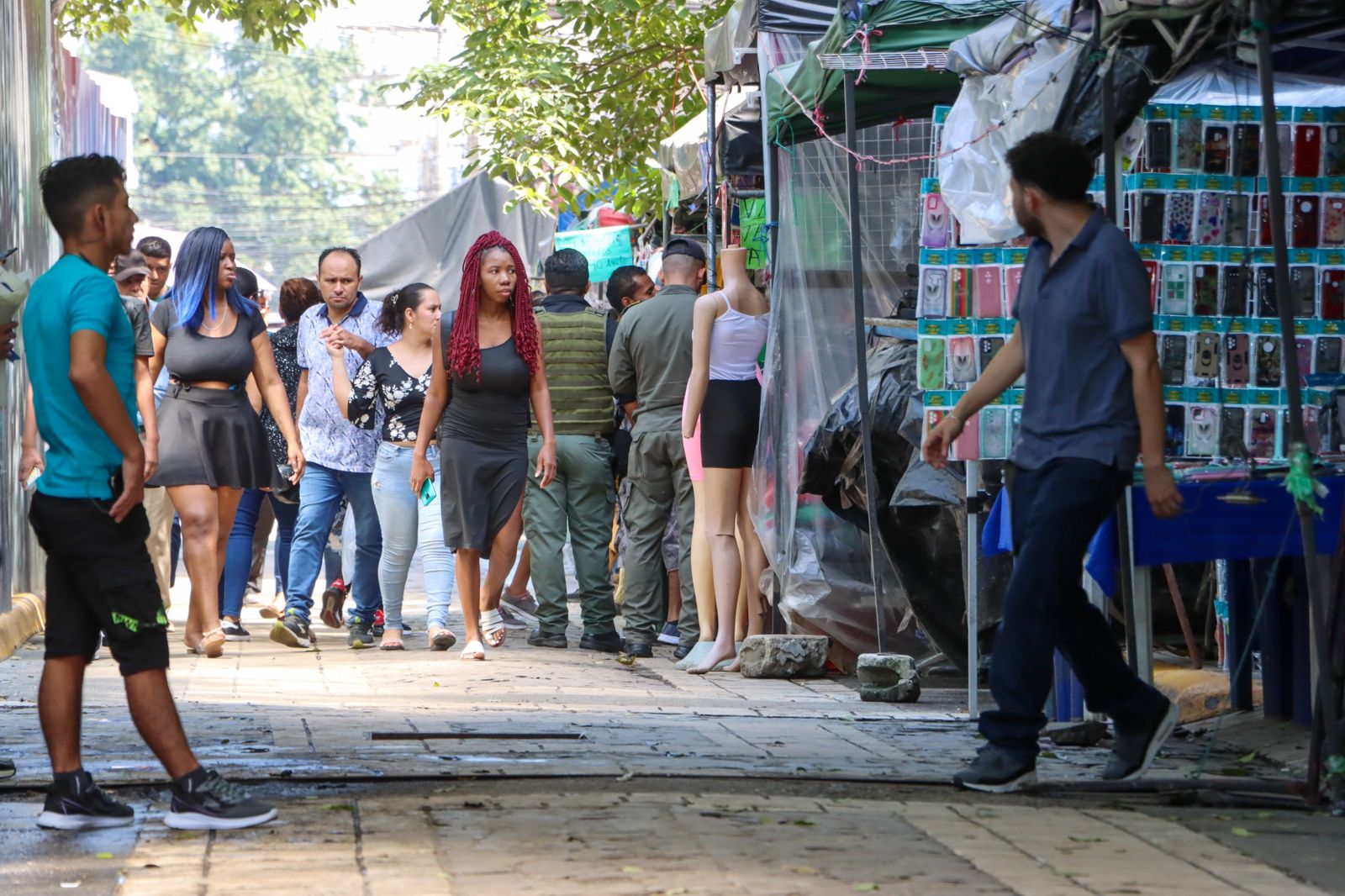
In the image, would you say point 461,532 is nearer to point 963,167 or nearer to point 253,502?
point 253,502

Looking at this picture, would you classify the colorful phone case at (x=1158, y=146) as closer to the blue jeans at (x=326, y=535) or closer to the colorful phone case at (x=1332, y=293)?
the colorful phone case at (x=1332, y=293)

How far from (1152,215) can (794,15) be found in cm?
285

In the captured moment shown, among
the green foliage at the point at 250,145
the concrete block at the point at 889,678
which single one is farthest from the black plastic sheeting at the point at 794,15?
the green foliage at the point at 250,145

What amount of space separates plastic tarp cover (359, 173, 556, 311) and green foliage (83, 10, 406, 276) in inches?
2121

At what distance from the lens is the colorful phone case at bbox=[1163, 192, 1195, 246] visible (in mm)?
6613

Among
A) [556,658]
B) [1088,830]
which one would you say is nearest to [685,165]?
[556,658]

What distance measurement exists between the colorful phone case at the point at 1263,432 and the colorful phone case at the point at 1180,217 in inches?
25.9

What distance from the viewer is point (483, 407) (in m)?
9.48

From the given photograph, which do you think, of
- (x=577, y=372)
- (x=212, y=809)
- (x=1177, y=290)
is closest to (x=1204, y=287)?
(x=1177, y=290)

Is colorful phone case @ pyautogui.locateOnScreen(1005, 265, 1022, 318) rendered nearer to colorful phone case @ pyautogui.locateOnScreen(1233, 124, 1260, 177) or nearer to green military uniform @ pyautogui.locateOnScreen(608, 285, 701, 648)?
colorful phone case @ pyautogui.locateOnScreen(1233, 124, 1260, 177)

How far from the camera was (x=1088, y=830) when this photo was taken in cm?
473

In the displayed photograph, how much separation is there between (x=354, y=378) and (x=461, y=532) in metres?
1.18

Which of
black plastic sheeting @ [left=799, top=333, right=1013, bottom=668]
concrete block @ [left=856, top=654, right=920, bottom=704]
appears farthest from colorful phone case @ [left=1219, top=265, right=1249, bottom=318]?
concrete block @ [left=856, top=654, right=920, bottom=704]

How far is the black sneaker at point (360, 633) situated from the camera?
10148 mm
